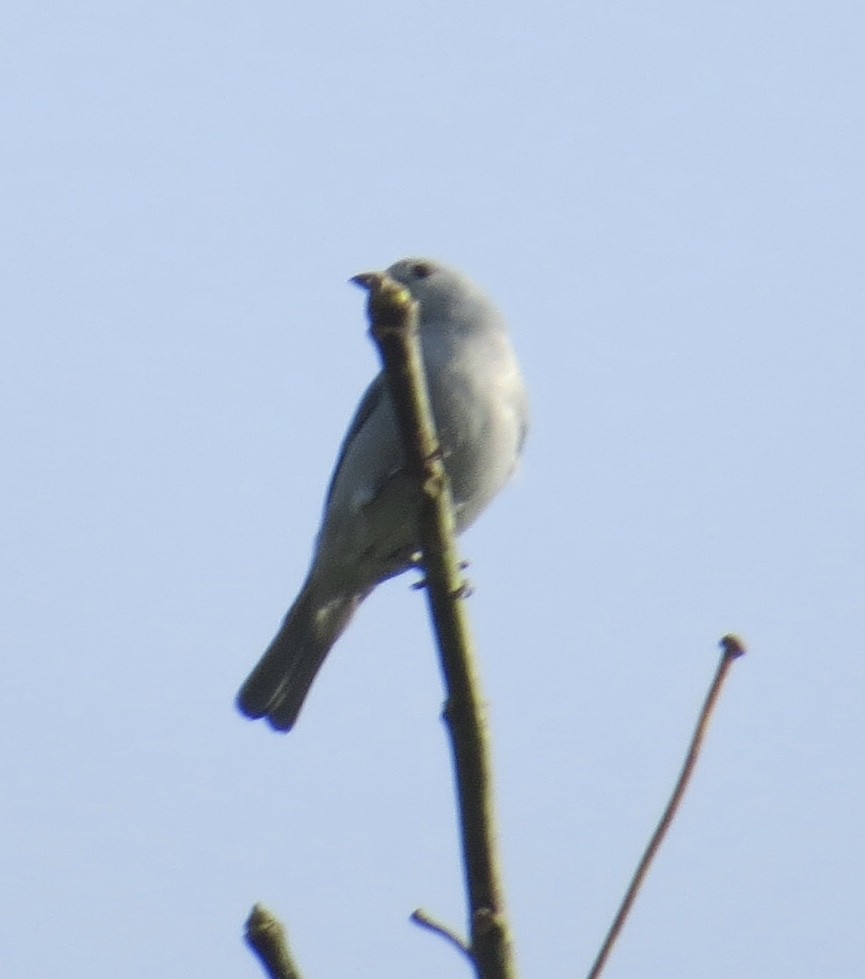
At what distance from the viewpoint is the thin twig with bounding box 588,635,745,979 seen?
7.39 ft

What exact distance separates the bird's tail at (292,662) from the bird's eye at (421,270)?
171 centimetres

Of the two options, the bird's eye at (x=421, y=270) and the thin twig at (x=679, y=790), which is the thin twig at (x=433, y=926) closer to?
the thin twig at (x=679, y=790)

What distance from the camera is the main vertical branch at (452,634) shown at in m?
2.26

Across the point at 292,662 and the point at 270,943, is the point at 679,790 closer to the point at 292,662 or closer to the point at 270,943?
the point at 270,943

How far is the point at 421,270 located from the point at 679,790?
6.02m

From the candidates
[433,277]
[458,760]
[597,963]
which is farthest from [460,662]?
[433,277]

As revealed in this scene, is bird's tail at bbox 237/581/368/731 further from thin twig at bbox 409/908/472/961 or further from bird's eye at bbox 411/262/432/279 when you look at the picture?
thin twig at bbox 409/908/472/961

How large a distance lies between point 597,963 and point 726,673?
44 cm

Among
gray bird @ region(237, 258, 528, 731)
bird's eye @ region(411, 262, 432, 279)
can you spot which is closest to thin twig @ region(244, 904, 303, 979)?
gray bird @ region(237, 258, 528, 731)

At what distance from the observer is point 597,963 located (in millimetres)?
2205

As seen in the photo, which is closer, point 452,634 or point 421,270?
point 452,634

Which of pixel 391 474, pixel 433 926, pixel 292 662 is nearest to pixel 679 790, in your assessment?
pixel 433 926

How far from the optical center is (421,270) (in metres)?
8.16

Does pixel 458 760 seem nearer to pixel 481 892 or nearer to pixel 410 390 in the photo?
pixel 481 892
